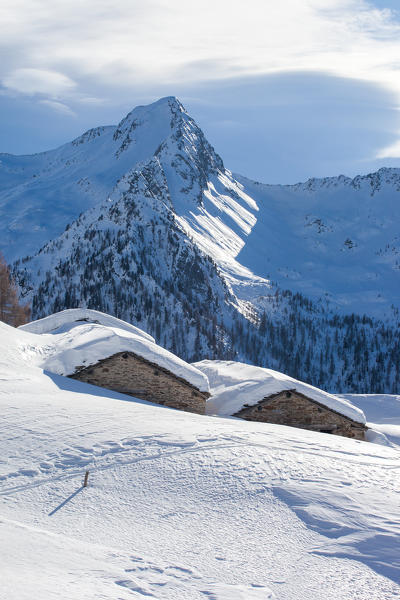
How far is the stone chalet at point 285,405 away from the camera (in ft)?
79.8

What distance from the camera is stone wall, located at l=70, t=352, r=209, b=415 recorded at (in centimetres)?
2295

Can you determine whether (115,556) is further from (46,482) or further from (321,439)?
(321,439)

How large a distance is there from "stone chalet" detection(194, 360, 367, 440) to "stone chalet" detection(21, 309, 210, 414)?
1.48m

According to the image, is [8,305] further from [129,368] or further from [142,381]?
[142,381]

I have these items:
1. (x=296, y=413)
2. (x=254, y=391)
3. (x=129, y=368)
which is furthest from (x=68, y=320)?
(x=296, y=413)

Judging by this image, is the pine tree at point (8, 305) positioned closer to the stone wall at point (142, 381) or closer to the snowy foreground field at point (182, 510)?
the stone wall at point (142, 381)

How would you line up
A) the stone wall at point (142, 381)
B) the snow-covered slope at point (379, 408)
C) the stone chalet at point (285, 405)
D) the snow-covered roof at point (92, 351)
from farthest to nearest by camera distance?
the snow-covered slope at point (379, 408) → the stone chalet at point (285, 405) → the stone wall at point (142, 381) → the snow-covered roof at point (92, 351)

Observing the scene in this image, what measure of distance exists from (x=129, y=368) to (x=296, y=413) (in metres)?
7.72

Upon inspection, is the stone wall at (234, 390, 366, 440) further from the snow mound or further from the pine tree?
the pine tree

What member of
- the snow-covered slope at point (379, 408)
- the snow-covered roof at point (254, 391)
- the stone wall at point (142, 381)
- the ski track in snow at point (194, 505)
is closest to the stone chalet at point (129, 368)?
the stone wall at point (142, 381)

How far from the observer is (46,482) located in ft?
43.0

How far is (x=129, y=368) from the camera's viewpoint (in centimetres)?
2330

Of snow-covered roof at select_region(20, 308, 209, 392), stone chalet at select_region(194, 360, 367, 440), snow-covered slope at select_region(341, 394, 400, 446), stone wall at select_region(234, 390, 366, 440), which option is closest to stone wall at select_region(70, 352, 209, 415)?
snow-covered roof at select_region(20, 308, 209, 392)

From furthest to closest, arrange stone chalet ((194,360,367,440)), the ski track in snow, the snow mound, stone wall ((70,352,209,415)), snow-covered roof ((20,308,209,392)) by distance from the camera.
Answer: the snow mound → stone chalet ((194,360,367,440)) → stone wall ((70,352,209,415)) → snow-covered roof ((20,308,209,392)) → the ski track in snow
